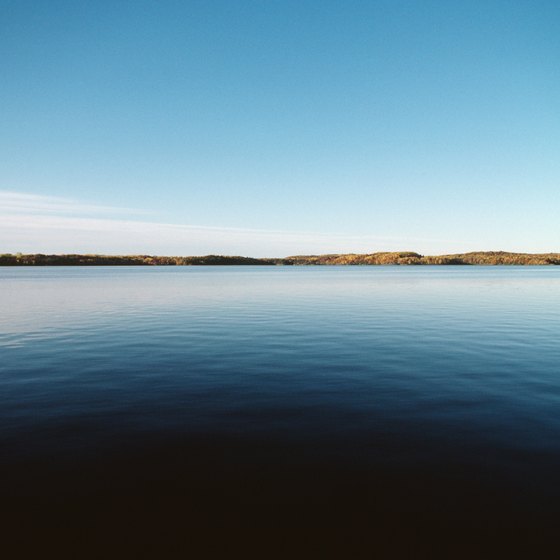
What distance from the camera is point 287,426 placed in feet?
39.9

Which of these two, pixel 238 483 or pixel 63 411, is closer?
pixel 238 483

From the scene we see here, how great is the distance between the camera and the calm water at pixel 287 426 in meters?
8.59

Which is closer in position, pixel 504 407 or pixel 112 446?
pixel 112 446

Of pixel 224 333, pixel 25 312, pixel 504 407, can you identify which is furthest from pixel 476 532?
pixel 25 312

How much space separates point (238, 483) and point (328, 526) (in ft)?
7.94

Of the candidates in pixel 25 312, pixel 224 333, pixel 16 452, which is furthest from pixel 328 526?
pixel 25 312

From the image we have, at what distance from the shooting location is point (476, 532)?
755 cm

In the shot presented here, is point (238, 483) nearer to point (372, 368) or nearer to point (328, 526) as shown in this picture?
point (328, 526)

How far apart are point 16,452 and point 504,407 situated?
15325 millimetres

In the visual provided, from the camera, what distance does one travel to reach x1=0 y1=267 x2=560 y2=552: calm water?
28.2ft

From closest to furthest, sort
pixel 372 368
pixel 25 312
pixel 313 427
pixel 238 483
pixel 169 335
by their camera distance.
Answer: pixel 238 483 < pixel 313 427 < pixel 372 368 < pixel 169 335 < pixel 25 312

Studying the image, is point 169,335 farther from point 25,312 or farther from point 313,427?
point 25,312

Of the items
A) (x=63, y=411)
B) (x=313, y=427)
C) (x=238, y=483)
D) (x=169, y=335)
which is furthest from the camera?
(x=169, y=335)

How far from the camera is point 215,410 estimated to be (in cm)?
1346
